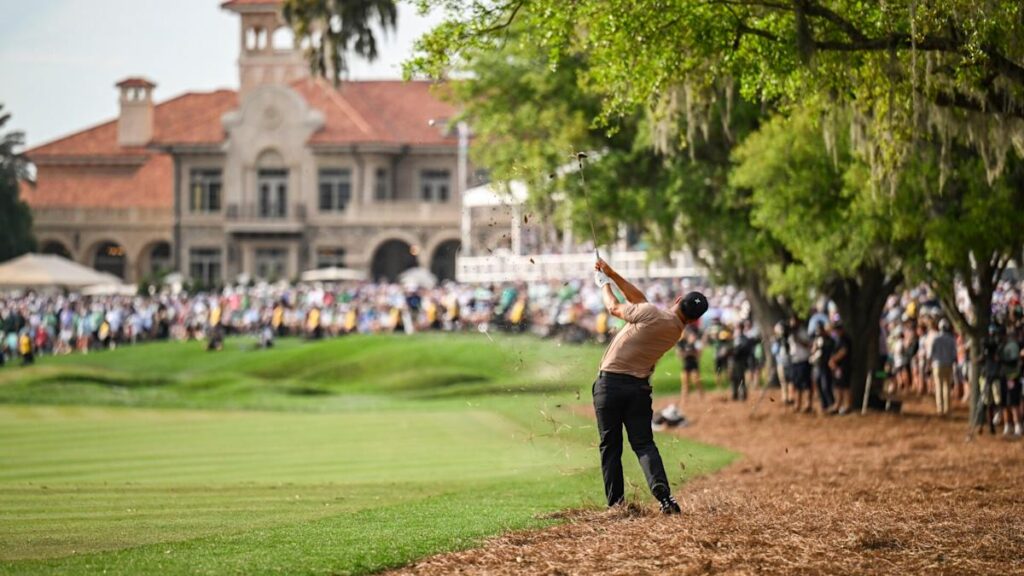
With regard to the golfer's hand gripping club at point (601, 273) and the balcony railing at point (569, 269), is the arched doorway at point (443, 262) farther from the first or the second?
the golfer's hand gripping club at point (601, 273)

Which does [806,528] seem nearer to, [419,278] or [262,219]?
[419,278]

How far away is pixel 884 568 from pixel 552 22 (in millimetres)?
8841

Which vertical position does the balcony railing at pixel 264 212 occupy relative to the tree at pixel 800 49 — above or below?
above

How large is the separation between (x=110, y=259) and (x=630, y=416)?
83280 mm

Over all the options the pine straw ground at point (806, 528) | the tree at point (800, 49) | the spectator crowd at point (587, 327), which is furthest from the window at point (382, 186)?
the tree at point (800, 49)

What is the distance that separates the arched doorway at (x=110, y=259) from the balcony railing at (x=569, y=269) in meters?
31.5

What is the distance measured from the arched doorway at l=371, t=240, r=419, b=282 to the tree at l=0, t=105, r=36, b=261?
18.4 m

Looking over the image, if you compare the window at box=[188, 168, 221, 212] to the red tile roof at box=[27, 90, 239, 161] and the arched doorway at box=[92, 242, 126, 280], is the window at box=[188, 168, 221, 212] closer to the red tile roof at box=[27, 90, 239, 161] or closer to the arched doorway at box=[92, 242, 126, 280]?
the red tile roof at box=[27, 90, 239, 161]

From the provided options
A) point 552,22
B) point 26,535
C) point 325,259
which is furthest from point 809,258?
point 325,259

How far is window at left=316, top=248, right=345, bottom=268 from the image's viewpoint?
86.9m

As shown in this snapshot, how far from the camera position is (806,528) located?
12023mm

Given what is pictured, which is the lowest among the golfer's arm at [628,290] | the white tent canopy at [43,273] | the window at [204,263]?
the golfer's arm at [628,290]

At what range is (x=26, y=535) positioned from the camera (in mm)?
12727

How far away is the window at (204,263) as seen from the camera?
290ft
